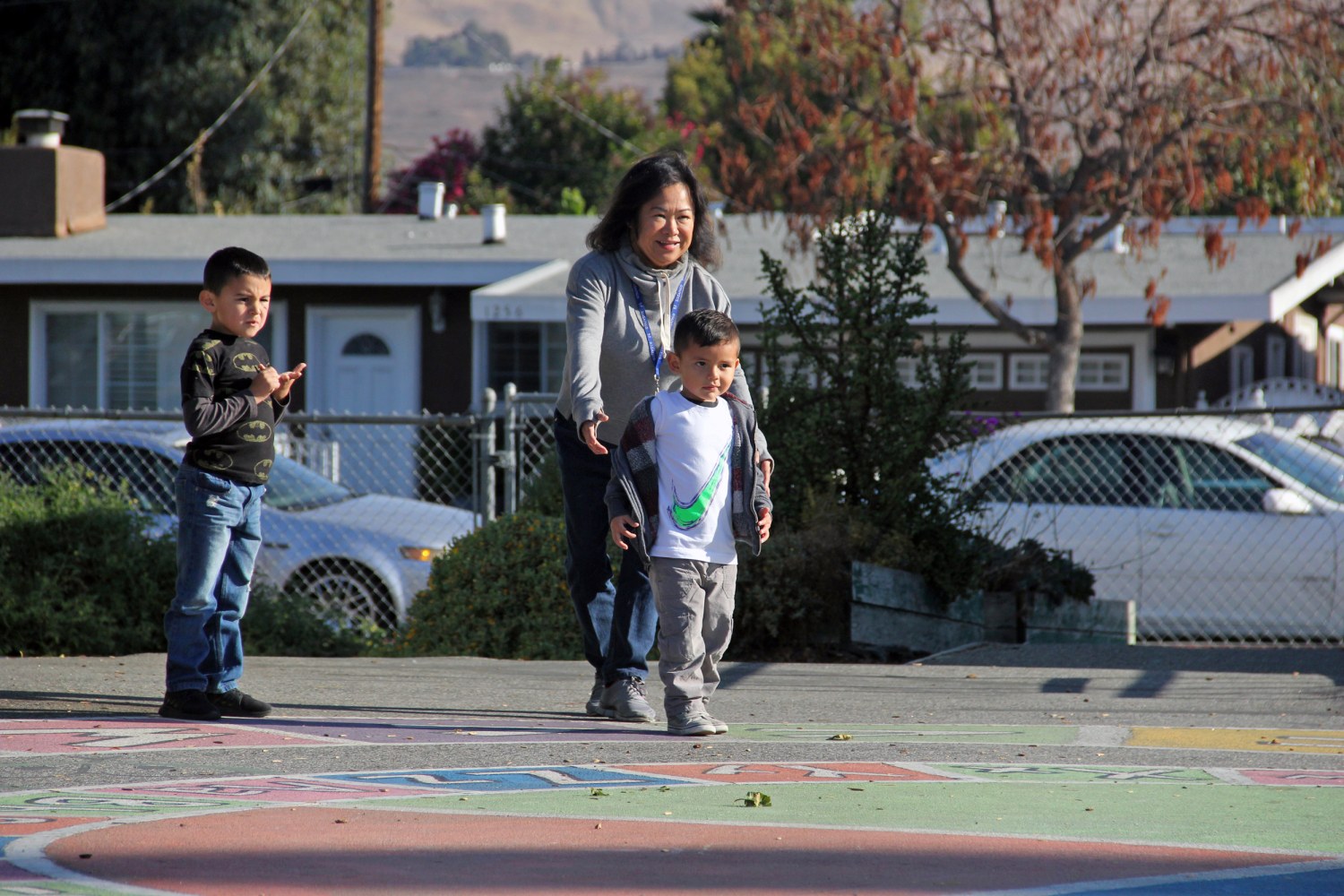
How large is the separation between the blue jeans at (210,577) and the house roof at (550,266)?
12304 mm

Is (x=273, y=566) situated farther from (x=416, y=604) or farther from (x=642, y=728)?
(x=642, y=728)

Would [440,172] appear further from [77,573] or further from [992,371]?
[77,573]

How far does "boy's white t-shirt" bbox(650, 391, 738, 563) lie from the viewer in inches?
214

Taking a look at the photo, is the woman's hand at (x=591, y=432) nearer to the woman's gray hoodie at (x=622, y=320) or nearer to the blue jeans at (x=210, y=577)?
the woman's gray hoodie at (x=622, y=320)

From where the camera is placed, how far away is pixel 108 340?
21.2 metres

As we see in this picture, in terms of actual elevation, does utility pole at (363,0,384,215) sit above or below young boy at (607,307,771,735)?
above

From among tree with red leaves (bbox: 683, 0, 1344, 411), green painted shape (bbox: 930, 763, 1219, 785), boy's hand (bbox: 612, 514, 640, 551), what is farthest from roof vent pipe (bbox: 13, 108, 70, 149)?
green painted shape (bbox: 930, 763, 1219, 785)

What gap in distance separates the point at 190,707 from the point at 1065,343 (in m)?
12.0

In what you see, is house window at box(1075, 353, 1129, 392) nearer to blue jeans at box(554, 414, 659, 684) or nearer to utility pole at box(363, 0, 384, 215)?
utility pole at box(363, 0, 384, 215)

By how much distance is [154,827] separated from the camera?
391cm

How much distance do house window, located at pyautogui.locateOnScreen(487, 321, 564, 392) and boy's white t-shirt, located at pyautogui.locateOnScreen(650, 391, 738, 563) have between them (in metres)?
15.6

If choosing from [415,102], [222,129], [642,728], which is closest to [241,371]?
[642,728]

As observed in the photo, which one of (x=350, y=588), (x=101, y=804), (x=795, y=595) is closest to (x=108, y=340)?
(x=350, y=588)

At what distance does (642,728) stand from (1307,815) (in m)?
2.24
